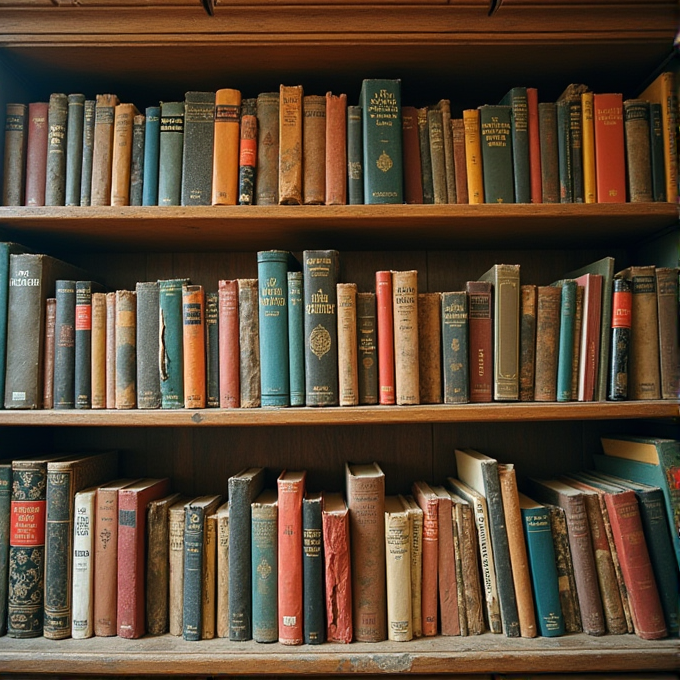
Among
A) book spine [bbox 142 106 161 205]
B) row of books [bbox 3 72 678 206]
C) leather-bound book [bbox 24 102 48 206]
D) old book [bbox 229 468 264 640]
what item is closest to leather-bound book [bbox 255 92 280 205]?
row of books [bbox 3 72 678 206]

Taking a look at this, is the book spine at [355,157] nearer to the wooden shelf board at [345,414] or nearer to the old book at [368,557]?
the wooden shelf board at [345,414]

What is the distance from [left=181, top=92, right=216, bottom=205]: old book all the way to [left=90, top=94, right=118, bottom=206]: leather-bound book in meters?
0.15

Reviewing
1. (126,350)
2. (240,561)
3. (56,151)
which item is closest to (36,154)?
(56,151)

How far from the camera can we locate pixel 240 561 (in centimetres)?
96

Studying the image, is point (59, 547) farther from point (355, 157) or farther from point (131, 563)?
point (355, 157)

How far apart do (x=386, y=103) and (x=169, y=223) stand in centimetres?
49

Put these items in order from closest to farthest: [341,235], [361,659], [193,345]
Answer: [361,659] → [193,345] → [341,235]

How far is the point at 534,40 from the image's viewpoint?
0.99 metres

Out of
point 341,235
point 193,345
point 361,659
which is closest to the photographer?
point 361,659

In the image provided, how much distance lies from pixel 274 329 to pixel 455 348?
353 mm

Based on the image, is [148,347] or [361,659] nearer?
[361,659]

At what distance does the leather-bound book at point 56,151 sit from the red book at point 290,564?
727 mm

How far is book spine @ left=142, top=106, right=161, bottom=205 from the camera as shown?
40.7 inches

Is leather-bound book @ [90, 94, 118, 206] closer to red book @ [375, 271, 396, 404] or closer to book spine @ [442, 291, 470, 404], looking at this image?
red book @ [375, 271, 396, 404]
